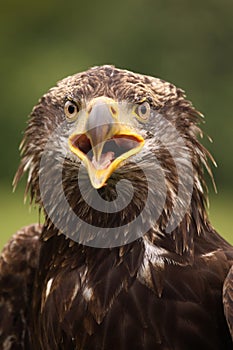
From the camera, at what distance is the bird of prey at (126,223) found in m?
3.64

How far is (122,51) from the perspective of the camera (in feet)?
54.6

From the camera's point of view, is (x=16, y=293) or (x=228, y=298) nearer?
(x=228, y=298)

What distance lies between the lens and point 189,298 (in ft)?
12.1

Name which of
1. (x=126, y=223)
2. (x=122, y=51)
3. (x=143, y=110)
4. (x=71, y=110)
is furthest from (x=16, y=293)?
(x=122, y=51)

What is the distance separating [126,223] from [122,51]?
42.8 ft

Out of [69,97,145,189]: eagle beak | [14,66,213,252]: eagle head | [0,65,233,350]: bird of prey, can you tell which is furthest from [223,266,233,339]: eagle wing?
[69,97,145,189]: eagle beak

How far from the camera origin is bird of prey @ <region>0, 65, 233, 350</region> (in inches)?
143

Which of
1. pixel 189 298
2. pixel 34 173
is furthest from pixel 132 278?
pixel 34 173

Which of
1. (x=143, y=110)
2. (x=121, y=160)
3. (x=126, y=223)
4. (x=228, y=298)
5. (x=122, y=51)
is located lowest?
(x=228, y=298)

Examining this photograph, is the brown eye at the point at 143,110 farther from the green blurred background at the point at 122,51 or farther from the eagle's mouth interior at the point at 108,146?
the green blurred background at the point at 122,51

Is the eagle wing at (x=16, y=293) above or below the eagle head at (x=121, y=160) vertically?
below

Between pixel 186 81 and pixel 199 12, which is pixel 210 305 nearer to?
pixel 186 81

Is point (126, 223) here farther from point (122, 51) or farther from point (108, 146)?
point (122, 51)

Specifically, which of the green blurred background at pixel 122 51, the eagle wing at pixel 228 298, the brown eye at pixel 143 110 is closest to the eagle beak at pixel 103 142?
the brown eye at pixel 143 110
